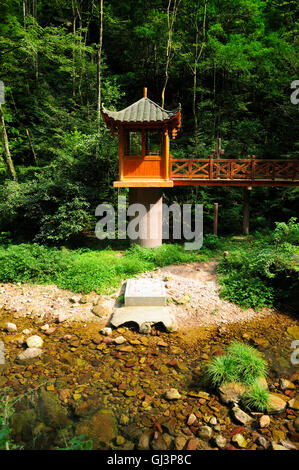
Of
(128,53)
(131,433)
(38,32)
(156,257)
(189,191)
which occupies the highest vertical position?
(128,53)

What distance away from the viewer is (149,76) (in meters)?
20.6

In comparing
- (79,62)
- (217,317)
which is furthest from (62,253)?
(79,62)

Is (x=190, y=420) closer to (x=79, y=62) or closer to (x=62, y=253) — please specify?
(x=62, y=253)

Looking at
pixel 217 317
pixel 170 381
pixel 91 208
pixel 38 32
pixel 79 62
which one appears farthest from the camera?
pixel 79 62

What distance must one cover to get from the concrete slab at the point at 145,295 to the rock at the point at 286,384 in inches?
136

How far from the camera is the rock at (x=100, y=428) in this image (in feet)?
13.9

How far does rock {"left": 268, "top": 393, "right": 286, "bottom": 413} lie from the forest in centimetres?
2

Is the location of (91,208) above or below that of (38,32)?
below

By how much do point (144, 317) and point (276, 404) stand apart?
3505 millimetres

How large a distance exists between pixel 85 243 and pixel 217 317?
6957 mm

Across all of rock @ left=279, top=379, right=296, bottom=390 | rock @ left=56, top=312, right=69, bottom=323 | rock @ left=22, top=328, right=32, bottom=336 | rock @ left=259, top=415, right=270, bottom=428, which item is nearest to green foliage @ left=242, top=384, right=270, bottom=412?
rock @ left=259, top=415, right=270, bottom=428

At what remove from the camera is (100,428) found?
175 inches

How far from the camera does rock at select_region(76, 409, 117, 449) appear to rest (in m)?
4.25

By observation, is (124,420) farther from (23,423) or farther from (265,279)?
(265,279)
